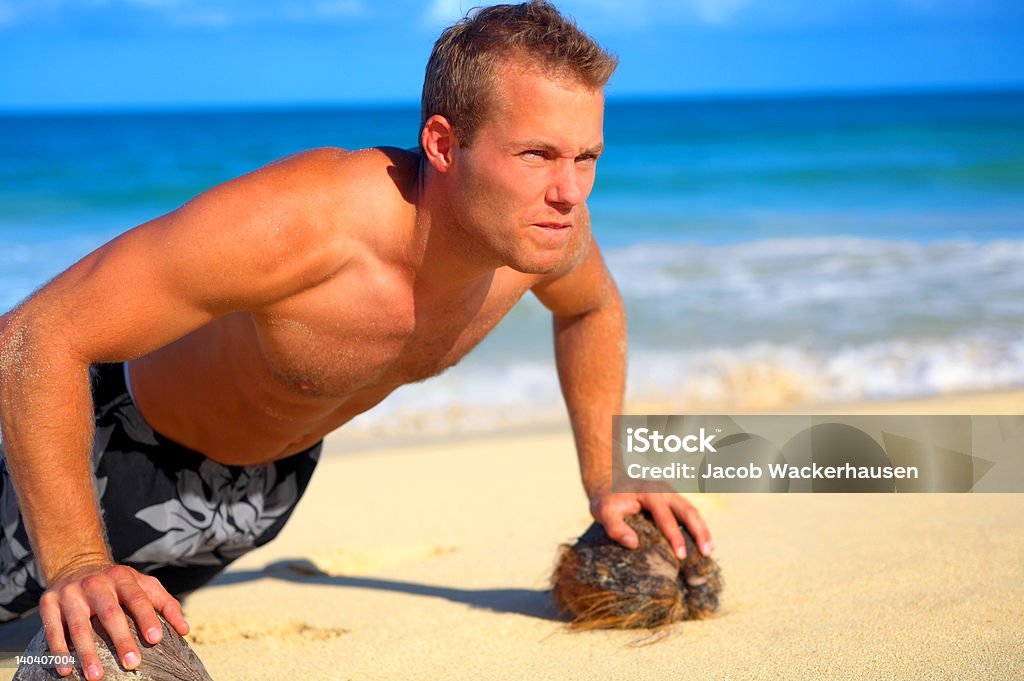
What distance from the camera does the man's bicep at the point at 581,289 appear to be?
3246 millimetres

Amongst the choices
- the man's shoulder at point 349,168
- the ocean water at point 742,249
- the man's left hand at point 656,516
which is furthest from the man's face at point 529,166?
the ocean water at point 742,249

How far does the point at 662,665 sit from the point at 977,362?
5.87m

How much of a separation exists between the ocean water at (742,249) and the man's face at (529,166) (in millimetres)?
4174

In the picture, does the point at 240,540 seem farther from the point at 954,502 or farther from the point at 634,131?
the point at 634,131

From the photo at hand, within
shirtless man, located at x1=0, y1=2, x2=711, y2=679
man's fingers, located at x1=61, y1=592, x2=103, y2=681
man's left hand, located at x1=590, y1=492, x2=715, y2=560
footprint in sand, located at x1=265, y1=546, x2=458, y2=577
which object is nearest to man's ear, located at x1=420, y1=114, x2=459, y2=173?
shirtless man, located at x1=0, y1=2, x2=711, y2=679

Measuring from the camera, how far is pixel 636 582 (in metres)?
2.98

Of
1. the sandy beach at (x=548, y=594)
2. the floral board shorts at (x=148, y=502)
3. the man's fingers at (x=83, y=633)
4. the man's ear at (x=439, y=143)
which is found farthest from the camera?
the floral board shorts at (x=148, y=502)

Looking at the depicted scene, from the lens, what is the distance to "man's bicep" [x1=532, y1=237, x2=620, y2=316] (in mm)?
3246

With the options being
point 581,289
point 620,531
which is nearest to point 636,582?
point 620,531

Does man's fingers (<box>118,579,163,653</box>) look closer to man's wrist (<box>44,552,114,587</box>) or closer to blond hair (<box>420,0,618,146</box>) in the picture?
man's wrist (<box>44,552,114,587</box>)

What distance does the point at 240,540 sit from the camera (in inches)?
128

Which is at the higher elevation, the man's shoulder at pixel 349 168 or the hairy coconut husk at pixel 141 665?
the man's shoulder at pixel 349 168

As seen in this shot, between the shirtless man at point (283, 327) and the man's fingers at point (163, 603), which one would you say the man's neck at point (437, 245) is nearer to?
the shirtless man at point (283, 327)

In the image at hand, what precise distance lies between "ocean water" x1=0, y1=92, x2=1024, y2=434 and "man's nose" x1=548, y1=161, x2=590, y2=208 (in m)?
4.25
